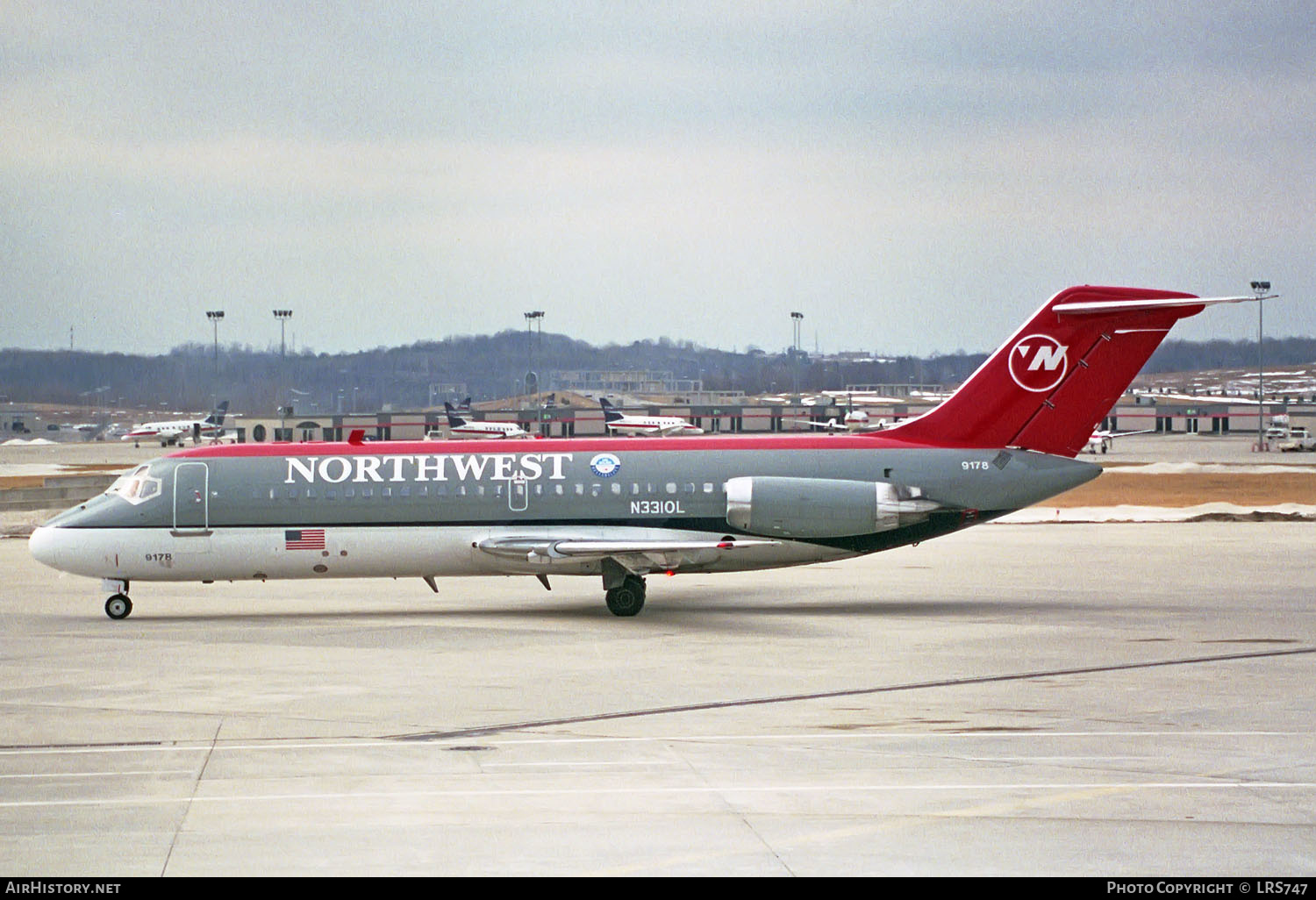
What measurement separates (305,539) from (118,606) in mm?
4097

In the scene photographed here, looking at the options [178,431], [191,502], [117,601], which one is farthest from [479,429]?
[191,502]

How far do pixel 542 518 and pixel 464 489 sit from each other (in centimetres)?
167

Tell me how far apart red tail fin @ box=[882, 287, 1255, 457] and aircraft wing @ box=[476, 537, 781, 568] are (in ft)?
16.6

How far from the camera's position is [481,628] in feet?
91.7

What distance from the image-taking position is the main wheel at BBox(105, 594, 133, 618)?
30.2m

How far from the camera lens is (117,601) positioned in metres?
30.4

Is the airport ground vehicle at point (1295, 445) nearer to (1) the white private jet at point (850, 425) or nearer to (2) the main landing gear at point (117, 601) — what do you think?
(1) the white private jet at point (850, 425)

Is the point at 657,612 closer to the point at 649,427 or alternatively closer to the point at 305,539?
the point at 305,539

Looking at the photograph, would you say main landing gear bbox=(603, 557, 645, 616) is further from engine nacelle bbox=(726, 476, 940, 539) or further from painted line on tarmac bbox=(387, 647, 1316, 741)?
painted line on tarmac bbox=(387, 647, 1316, 741)

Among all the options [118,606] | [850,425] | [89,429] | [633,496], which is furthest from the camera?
[89,429]

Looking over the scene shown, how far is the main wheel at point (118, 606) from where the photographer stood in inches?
1189

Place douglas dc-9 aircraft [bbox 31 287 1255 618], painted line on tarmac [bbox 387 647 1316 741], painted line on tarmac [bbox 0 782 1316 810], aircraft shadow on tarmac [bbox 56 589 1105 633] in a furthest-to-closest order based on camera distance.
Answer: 1. douglas dc-9 aircraft [bbox 31 287 1255 618]
2. aircraft shadow on tarmac [bbox 56 589 1105 633]
3. painted line on tarmac [bbox 387 647 1316 741]
4. painted line on tarmac [bbox 0 782 1316 810]

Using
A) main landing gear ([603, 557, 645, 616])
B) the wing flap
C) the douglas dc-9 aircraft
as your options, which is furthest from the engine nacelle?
main landing gear ([603, 557, 645, 616])

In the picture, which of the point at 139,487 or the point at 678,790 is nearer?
the point at 678,790
